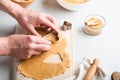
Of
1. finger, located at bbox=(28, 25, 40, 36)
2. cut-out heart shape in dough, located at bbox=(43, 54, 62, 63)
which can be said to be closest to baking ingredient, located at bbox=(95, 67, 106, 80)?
cut-out heart shape in dough, located at bbox=(43, 54, 62, 63)

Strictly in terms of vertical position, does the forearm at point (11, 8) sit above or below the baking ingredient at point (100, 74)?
above

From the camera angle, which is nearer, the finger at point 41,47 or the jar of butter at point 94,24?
the finger at point 41,47

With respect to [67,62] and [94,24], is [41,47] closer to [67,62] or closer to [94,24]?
[67,62]

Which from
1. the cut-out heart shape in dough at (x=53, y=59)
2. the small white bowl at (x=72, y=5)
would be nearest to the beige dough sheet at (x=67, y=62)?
the cut-out heart shape in dough at (x=53, y=59)

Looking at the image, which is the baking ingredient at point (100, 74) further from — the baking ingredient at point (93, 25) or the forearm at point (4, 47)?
the forearm at point (4, 47)

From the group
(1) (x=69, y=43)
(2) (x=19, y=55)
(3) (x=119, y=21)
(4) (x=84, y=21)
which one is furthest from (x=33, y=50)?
(3) (x=119, y=21)
